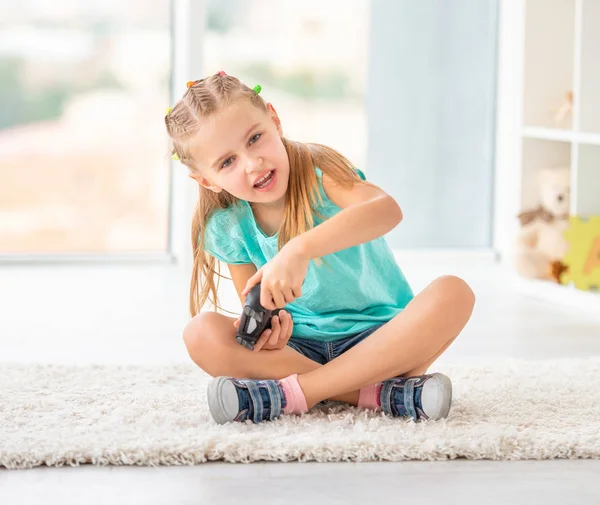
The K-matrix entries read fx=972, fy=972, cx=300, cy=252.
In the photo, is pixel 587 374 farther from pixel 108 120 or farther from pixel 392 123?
pixel 108 120

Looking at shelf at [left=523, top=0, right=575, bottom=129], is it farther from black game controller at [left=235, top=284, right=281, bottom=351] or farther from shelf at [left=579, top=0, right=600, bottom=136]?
black game controller at [left=235, top=284, right=281, bottom=351]

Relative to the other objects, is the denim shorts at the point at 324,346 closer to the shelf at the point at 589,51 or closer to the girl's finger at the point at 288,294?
the girl's finger at the point at 288,294

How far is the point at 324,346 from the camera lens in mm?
1261

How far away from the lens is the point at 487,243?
2918 mm

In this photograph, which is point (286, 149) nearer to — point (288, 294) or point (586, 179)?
point (288, 294)

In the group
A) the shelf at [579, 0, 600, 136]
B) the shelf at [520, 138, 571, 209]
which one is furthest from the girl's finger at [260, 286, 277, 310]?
the shelf at [520, 138, 571, 209]

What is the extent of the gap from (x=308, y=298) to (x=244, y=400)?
7.9 inches

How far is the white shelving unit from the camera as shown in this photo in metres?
2.19

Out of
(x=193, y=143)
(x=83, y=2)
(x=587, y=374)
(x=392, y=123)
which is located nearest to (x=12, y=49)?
(x=83, y=2)

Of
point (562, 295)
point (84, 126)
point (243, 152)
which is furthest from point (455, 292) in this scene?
point (84, 126)

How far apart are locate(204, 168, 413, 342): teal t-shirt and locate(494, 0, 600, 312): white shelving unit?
3.33 ft

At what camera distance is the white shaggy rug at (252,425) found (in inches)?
39.5

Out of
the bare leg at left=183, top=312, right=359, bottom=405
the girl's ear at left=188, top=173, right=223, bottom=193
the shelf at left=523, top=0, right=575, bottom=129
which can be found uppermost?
the shelf at left=523, top=0, right=575, bottom=129

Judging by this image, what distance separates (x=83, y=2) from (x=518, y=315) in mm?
1496
